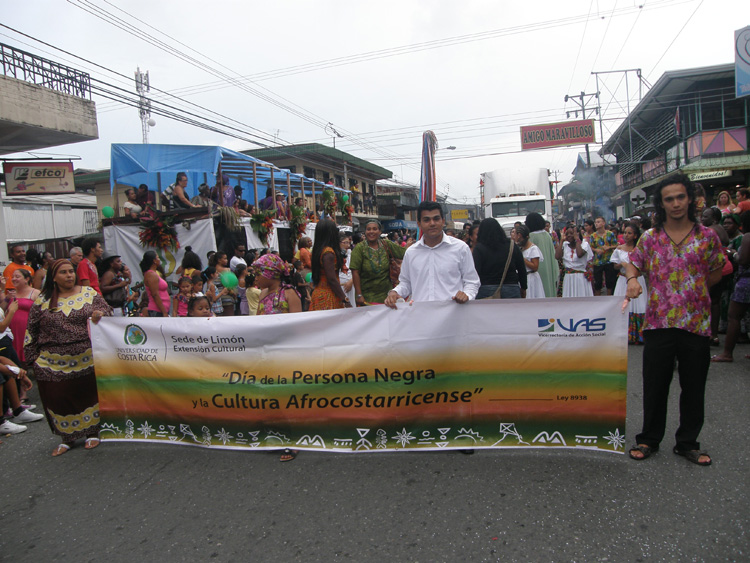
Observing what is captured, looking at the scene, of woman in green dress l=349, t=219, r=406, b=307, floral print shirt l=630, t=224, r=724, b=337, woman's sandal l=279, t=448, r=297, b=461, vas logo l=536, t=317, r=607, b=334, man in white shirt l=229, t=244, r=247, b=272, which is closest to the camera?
floral print shirt l=630, t=224, r=724, b=337

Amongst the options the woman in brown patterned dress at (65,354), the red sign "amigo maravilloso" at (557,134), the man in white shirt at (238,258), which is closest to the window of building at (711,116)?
the red sign "amigo maravilloso" at (557,134)

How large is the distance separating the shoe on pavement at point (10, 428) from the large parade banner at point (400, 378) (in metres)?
1.97

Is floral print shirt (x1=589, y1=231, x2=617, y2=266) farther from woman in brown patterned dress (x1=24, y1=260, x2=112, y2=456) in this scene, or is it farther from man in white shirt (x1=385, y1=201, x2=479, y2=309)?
woman in brown patterned dress (x1=24, y1=260, x2=112, y2=456)

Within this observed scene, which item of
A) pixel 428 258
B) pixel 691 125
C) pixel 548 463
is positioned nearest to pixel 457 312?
pixel 428 258

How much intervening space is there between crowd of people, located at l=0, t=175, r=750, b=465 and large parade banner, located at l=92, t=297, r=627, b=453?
25 centimetres

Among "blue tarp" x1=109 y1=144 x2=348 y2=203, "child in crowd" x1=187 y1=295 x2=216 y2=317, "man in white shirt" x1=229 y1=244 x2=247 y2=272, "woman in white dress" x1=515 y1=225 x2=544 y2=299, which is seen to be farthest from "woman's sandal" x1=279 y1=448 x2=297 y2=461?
"blue tarp" x1=109 y1=144 x2=348 y2=203

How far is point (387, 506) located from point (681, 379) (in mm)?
2135

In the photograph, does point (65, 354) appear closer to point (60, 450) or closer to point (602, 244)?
point (60, 450)

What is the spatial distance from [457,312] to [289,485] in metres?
1.64

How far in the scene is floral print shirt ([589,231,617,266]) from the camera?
872 cm

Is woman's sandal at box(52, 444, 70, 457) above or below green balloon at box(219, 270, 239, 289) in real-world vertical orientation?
below

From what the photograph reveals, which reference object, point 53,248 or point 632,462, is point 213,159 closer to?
point 632,462

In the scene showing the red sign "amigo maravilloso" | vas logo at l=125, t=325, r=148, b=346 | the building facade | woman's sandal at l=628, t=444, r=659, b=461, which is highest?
the red sign "amigo maravilloso"

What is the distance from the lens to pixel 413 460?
369 cm
